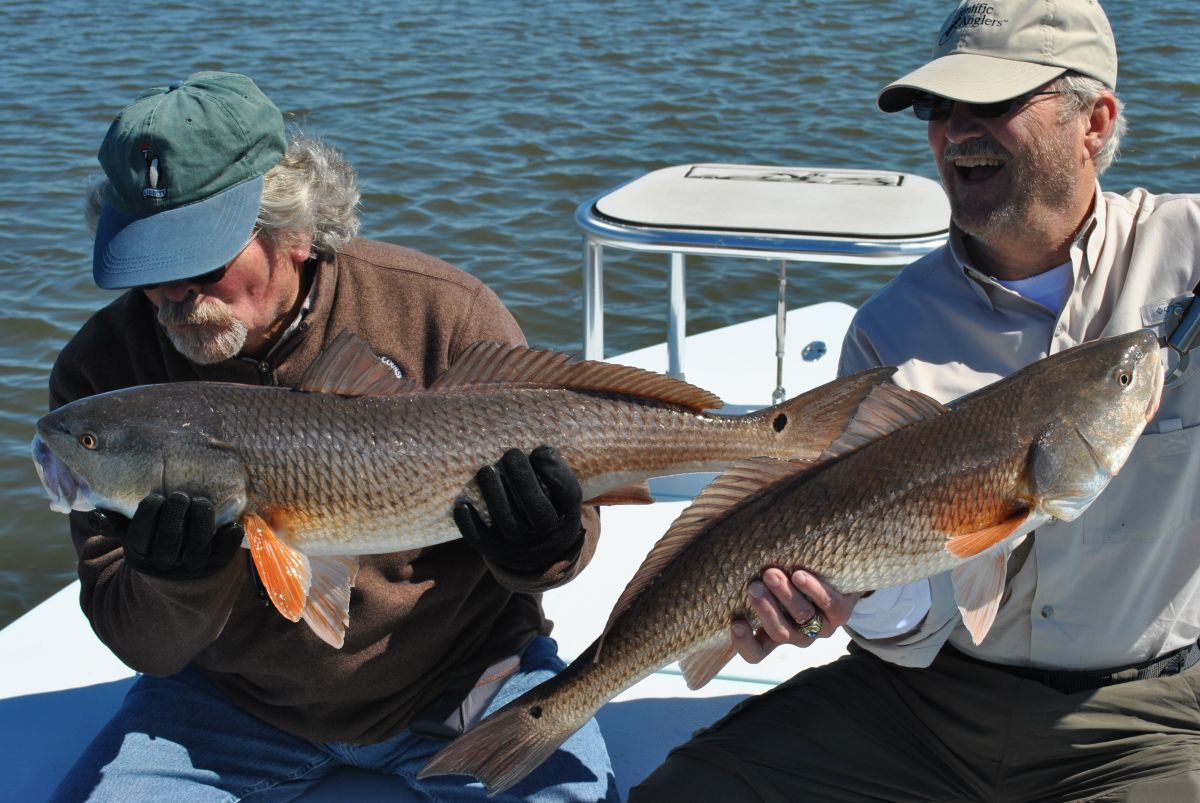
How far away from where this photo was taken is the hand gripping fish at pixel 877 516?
2645mm

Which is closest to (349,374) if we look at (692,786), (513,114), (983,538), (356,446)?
(356,446)

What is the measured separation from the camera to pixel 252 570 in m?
3.40

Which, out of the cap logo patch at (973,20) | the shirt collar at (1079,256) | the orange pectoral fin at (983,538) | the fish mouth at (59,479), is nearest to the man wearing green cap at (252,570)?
the fish mouth at (59,479)

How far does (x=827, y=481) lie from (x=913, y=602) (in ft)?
1.96

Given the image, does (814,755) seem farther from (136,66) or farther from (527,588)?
(136,66)

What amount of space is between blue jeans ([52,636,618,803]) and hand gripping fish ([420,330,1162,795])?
48cm

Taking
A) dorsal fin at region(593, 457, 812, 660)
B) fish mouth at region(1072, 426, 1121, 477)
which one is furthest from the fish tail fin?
fish mouth at region(1072, 426, 1121, 477)

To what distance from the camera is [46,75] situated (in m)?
14.6

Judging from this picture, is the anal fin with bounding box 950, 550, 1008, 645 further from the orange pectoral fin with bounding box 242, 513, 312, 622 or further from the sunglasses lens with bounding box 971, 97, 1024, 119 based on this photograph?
the orange pectoral fin with bounding box 242, 513, 312, 622

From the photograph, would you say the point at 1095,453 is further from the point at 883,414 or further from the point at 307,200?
the point at 307,200

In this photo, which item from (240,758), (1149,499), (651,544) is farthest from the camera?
(651,544)

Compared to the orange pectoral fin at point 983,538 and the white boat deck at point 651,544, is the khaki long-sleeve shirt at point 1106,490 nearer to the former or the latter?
the orange pectoral fin at point 983,538

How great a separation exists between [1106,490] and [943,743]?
79 cm

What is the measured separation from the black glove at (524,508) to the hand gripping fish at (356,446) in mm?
52
